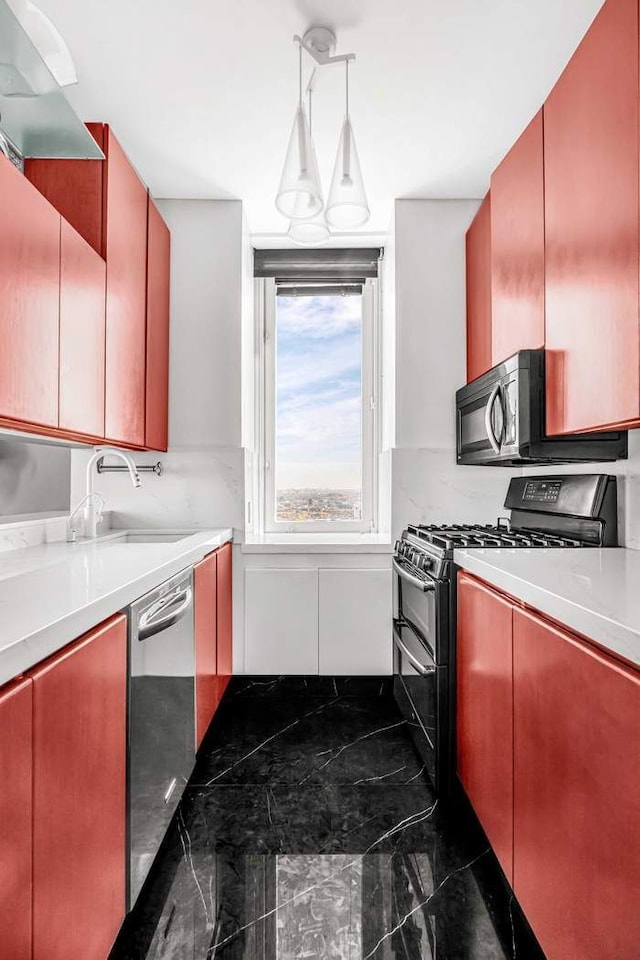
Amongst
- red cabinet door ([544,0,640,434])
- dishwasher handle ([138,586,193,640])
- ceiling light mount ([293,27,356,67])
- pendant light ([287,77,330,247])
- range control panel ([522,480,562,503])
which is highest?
ceiling light mount ([293,27,356,67])

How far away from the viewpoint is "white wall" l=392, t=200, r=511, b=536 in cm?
287

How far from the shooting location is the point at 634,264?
3.99ft

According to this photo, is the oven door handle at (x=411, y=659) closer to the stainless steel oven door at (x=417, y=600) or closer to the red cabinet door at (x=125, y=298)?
the stainless steel oven door at (x=417, y=600)

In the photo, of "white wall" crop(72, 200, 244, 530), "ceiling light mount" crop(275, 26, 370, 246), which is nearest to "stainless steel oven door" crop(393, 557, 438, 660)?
"white wall" crop(72, 200, 244, 530)

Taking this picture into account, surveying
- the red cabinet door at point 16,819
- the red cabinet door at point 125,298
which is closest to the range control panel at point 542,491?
the red cabinet door at point 125,298

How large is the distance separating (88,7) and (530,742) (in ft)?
7.75

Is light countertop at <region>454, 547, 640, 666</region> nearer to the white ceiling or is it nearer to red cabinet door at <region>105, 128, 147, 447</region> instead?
red cabinet door at <region>105, 128, 147, 447</region>

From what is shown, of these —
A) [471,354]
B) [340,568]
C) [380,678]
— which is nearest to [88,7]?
[471,354]

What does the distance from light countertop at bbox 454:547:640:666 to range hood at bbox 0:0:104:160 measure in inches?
64.5

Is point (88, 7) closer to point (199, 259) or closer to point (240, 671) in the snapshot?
point (199, 259)

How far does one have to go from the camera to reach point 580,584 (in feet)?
3.89

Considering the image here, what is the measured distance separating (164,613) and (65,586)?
1.22 feet

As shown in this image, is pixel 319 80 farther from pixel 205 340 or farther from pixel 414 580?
pixel 414 580

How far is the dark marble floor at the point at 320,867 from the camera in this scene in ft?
4.16
